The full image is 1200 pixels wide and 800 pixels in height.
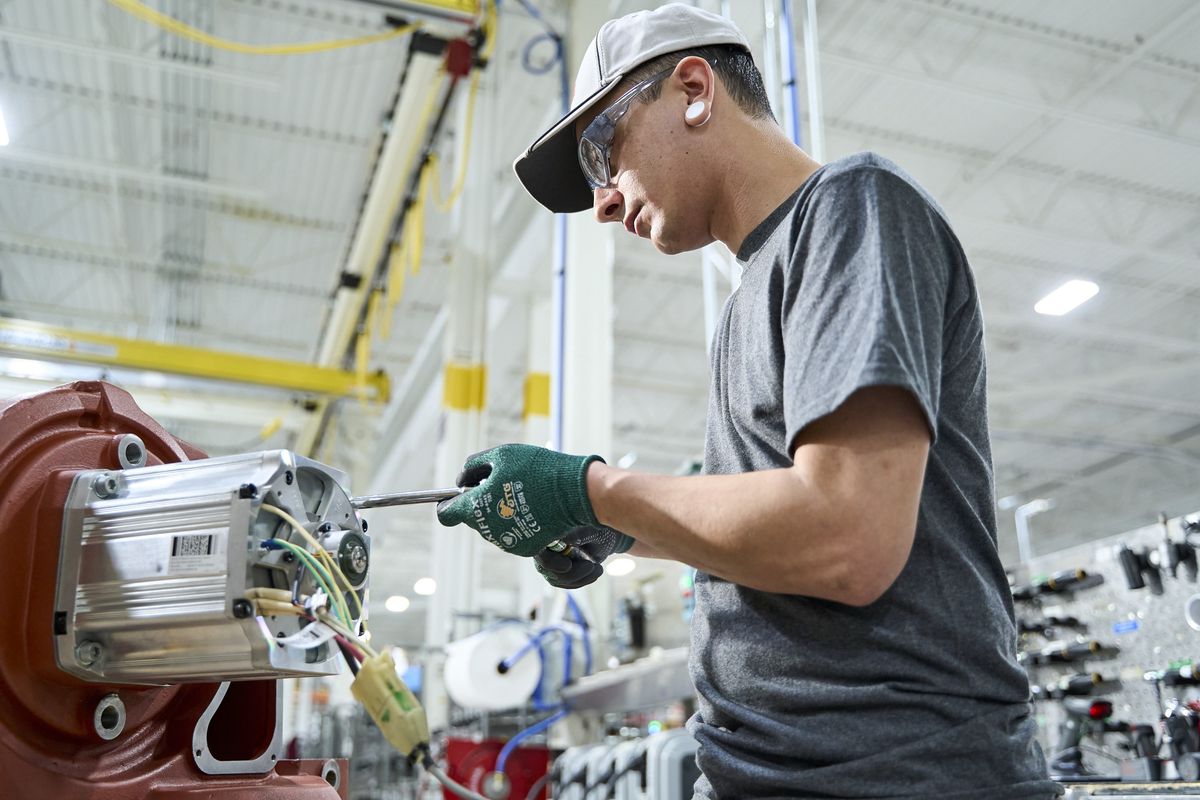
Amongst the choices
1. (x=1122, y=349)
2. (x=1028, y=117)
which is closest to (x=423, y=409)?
(x=1028, y=117)

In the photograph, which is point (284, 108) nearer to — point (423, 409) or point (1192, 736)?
point (423, 409)

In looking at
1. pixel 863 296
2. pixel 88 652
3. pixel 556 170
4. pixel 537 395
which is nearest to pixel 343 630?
pixel 88 652

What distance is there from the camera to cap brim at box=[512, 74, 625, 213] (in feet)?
4.76

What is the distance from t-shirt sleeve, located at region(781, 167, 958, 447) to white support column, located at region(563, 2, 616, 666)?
314cm

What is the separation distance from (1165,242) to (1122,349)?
2082 millimetres

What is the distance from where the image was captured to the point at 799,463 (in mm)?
873

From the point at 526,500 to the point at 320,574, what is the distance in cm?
21

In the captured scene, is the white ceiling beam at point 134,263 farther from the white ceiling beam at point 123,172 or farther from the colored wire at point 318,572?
the colored wire at point 318,572

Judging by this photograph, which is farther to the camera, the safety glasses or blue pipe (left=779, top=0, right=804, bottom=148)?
blue pipe (left=779, top=0, right=804, bottom=148)

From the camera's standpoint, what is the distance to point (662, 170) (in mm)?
1238

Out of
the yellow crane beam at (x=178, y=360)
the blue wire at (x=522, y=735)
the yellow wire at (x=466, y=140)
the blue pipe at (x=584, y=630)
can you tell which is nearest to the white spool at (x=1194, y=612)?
the blue pipe at (x=584, y=630)

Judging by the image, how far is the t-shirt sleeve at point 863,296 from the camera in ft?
2.76

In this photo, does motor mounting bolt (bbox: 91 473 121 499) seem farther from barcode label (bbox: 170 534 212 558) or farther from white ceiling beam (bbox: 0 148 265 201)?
white ceiling beam (bbox: 0 148 265 201)

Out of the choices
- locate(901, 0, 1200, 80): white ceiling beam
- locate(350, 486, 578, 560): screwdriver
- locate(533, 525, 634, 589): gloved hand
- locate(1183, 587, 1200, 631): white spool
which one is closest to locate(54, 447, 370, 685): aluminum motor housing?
locate(350, 486, 578, 560): screwdriver
